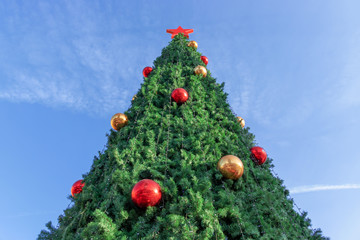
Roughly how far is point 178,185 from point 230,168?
0.70 m

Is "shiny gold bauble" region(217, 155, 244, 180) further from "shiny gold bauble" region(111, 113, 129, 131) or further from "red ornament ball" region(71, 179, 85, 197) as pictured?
"red ornament ball" region(71, 179, 85, 197)

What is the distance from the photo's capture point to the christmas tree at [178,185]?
2.46m

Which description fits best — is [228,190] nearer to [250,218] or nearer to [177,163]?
[250,218]

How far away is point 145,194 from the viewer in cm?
258

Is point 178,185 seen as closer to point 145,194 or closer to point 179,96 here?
point 145,194

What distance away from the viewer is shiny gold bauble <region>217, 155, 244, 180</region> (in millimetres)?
3070

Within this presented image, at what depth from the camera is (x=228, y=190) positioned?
9.83 feet

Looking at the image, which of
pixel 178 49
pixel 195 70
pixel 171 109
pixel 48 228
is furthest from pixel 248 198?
pixel 178 49

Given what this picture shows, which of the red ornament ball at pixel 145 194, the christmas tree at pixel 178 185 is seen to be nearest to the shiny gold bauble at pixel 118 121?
the christmas tree at pixel 178 185

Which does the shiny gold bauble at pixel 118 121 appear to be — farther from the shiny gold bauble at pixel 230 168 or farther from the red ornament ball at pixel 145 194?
the shiny gold bauble at pixel 230 168

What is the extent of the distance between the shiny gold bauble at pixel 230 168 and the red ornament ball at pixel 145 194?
927 millimetres

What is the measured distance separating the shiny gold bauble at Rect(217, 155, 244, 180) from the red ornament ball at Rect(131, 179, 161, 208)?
927mm

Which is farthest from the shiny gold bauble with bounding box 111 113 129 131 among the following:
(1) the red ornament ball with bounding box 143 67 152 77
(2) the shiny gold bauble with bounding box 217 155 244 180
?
(1) the red ornament ball with bounding box 143 67 152 77

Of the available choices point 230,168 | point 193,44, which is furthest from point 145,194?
point 193,44
